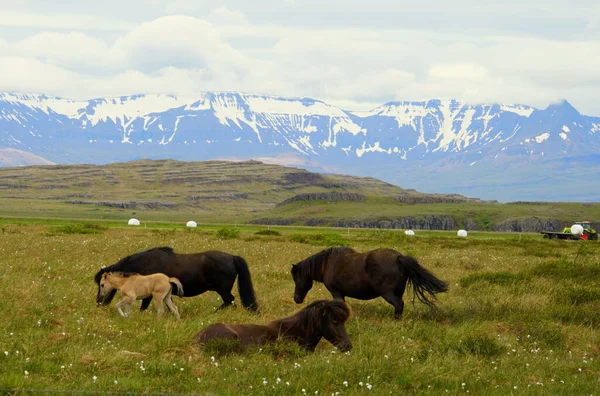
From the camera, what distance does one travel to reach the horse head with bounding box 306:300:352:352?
43.3ft

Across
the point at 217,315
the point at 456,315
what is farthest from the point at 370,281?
the point at 217,315

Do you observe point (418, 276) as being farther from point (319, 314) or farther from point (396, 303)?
point (319, 314)

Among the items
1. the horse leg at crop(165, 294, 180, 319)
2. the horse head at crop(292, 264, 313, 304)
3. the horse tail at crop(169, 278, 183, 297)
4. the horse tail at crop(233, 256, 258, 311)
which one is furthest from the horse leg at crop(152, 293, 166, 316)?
the horse head at crop(292, 264, 313, 304)

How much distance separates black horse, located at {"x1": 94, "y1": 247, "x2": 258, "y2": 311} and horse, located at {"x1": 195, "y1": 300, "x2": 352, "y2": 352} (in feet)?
13.6

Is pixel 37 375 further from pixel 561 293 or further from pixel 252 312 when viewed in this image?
pixel 561 293

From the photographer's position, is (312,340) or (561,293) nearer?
(312,340)

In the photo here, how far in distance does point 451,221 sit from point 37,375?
16481 centimetres

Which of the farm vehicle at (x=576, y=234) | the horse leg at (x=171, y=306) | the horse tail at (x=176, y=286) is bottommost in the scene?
the farm vehicle at (x=576, y=234)

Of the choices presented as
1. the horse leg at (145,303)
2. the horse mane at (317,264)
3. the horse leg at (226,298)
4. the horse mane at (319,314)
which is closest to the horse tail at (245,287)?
the horse leg at (226,298)

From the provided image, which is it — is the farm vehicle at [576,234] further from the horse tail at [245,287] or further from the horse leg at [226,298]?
the horse leg at [226,298]

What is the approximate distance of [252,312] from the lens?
17359 mm

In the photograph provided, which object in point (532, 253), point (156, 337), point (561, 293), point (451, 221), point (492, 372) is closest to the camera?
point (492, 372)

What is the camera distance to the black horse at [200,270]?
17.7 m

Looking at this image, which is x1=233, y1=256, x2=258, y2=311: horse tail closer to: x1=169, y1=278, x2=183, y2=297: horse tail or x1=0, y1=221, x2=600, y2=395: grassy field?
x1=0, y1=221, x2=600, y2=395: grassy field
